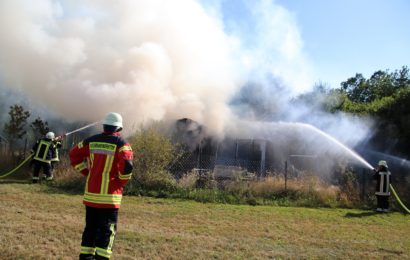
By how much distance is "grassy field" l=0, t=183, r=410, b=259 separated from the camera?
5.52 m

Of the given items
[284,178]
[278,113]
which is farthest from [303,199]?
[278,113]

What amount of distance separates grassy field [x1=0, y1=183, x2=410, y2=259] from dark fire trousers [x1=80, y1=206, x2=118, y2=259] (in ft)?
2.53

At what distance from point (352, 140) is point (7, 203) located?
1270cm

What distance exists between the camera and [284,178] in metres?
11.9

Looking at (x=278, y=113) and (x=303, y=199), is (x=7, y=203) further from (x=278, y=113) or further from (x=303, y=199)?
(x=278, y=113)

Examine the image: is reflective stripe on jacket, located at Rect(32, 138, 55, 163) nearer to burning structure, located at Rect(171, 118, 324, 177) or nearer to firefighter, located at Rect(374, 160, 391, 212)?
burning structure, located at Rect(171, 118, 324, 177)

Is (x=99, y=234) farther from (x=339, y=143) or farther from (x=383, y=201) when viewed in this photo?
(x=339, y=143)

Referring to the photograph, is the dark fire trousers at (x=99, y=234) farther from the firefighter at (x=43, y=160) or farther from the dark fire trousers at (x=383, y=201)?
the dark fire trousers at (x=383, y=201)

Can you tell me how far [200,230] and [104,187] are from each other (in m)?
2.97

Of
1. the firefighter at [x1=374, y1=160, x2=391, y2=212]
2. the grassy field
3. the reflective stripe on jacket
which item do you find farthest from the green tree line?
the reflective stripe on jacket

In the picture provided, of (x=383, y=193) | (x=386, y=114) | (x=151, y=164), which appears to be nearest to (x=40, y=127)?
(x=151, y=164)

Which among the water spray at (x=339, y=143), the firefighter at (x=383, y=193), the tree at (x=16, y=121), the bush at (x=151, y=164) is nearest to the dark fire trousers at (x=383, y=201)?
the firefighter at (x=383, y=193)

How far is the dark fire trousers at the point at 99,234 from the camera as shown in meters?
4.36

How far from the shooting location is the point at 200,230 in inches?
275
